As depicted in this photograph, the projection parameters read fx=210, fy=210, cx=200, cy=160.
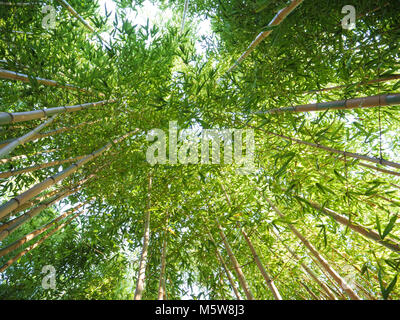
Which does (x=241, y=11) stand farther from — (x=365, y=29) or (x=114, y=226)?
(x=114, y=226)

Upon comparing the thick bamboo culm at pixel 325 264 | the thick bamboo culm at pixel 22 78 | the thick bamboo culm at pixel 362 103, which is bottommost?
the thick bamboo culm at pixel 325 264

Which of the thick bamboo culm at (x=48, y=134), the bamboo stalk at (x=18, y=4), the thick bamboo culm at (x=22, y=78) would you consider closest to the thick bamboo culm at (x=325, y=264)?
the thick bamboo culm at (x=48, y=134)

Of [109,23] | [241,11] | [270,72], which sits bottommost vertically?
[270,72]

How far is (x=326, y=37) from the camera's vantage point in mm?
1703

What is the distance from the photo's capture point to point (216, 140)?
2645 millimetres

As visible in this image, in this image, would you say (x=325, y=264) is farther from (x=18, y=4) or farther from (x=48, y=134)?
(x=18, y=4)

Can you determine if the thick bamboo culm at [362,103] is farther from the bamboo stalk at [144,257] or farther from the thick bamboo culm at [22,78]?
the thick bamboo culm at [22,78]

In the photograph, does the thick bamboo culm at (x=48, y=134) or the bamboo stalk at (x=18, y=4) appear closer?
the thick bamboo culm at (x=48, y=134)

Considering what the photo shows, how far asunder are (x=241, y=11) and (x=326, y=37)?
748mm

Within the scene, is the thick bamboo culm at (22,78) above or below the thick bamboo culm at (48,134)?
above

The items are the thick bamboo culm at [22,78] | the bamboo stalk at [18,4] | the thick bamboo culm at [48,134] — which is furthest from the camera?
the bamboo stalk at [18,4]

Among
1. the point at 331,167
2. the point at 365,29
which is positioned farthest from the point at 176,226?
the point at 365,29

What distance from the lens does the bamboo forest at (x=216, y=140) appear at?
177 centimetres

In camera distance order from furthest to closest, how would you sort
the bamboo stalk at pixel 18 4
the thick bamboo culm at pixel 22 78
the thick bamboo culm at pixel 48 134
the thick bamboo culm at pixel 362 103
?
1. the bamboo stalk at pixel 18 4
2. the thick bamboo culm at pixel 22 78
3. the thick bamboo culm at pixel 48 134
4. the thick bamboo culm at pixel 362 103
